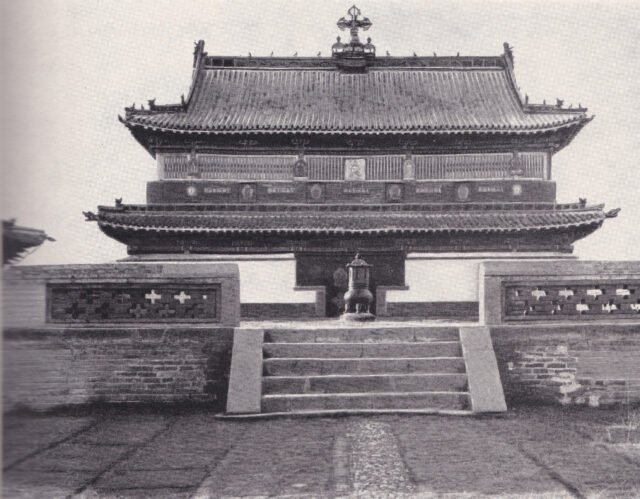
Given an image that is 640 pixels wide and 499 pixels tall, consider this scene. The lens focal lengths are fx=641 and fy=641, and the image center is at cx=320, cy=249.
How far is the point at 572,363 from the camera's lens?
996 centimetres

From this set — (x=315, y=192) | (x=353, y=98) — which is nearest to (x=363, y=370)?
(x=315, y=192)

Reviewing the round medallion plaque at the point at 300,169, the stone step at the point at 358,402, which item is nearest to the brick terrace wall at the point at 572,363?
the stone step at the point at 358,402

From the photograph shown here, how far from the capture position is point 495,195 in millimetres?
18422

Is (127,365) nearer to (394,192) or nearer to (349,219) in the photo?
(349,219)

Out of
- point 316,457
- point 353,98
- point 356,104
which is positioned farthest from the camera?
point 353,98

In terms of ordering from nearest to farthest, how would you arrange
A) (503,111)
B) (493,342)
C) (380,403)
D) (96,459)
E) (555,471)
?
(555,471) < (96,459) < (380,403) < (493,342) < (503,111)

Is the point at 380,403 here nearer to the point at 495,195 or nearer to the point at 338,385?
the point at 338,385

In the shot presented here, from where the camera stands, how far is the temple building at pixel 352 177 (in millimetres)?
17531

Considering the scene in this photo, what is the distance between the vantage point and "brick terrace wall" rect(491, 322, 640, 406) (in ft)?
32.4

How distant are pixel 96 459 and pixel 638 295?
8378mm

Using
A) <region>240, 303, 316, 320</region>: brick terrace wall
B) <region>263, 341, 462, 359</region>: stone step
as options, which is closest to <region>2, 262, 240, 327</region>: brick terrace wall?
<region>263, 341, 462, 359</region>: stone step

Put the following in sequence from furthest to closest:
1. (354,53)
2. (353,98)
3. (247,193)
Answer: (354,53) → (353,98) → (247,193)

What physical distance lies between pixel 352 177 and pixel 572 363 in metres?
9.97

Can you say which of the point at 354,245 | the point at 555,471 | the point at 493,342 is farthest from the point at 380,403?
the point at 354,245
